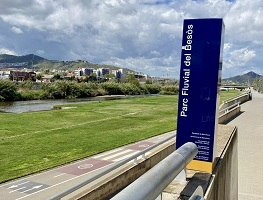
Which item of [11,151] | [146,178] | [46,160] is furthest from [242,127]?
[146,178]

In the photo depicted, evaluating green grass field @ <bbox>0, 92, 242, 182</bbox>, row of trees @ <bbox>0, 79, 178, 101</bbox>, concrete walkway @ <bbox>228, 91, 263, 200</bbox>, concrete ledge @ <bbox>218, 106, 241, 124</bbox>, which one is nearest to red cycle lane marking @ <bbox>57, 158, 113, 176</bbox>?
green grass field @ <bbox>0, 92, 242, 182</bbox>

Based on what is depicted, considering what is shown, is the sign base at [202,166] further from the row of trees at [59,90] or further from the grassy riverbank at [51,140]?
the row of trees at [59,90]

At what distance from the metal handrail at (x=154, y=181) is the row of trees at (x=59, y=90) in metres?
76.8

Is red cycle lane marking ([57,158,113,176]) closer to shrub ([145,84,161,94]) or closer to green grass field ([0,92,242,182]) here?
green grass field ([0,92,242,182])

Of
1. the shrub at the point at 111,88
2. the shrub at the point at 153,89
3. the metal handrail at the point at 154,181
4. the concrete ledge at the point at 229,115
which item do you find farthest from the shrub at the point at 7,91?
the metal handrail at the point at 154,181

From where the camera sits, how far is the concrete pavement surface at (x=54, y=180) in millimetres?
13039

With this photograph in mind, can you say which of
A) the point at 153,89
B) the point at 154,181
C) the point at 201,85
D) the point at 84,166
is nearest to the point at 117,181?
the point at 201,85

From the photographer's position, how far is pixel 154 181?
2.03m

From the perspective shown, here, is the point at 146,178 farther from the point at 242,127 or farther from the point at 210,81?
the point at 242,127

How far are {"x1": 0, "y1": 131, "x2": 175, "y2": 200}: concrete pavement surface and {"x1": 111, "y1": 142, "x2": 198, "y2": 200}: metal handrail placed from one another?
323 inches

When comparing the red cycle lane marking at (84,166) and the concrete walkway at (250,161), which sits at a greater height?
the concrete walkway at (250,161)

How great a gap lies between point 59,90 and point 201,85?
283 ft

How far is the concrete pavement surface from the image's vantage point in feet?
42.8

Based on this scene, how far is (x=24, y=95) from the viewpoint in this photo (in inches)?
3150
